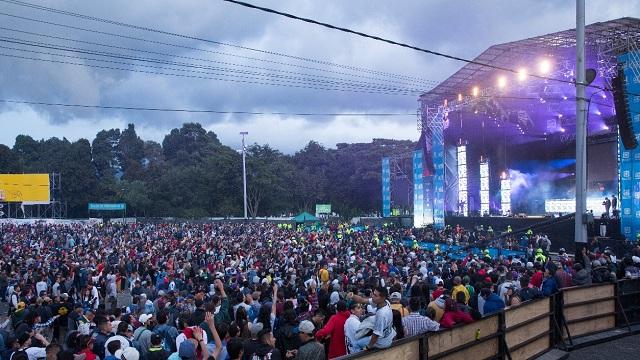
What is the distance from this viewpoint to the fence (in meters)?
5.22

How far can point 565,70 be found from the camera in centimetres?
2489

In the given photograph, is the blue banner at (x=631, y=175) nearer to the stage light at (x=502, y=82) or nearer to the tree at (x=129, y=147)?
the stage light at (x=502, y=82)

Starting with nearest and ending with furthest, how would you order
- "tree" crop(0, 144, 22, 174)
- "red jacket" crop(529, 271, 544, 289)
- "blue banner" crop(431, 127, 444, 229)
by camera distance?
"red jacket" crop(529, 271, 544, 289)
"blue banner" crop(431, 127, 444, 229)
"tree" crop(0, 144, 22, 174)

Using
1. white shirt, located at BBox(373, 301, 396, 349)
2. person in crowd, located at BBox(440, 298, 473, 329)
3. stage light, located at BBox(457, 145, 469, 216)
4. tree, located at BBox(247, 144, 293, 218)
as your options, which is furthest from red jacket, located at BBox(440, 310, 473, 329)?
tree, located at BBox(247, 144, 293, 218)

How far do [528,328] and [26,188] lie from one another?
53.4 m

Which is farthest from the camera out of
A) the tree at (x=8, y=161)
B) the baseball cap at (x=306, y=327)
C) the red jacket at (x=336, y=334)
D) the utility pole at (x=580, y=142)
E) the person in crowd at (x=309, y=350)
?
the tree at (x=8, y=161)

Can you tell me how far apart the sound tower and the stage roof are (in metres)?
1.39

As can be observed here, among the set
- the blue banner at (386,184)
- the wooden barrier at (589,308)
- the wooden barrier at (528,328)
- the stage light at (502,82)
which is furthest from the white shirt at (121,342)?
the blue banner at (386,184)

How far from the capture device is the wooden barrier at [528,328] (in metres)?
6.89

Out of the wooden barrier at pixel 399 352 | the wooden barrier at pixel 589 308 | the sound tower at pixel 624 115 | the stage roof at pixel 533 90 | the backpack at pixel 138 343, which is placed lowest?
the wooden barrier at pixel 589 308

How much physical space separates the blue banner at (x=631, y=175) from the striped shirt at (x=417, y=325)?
17.6 meters

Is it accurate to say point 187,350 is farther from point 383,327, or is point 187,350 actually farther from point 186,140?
point 186,140

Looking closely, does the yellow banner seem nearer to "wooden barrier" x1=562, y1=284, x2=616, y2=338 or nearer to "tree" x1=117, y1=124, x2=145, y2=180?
"tree" x1=117, y1=124, x2=145, y2=180

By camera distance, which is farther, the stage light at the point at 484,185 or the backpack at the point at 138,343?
the stage light at the point at 484,185
